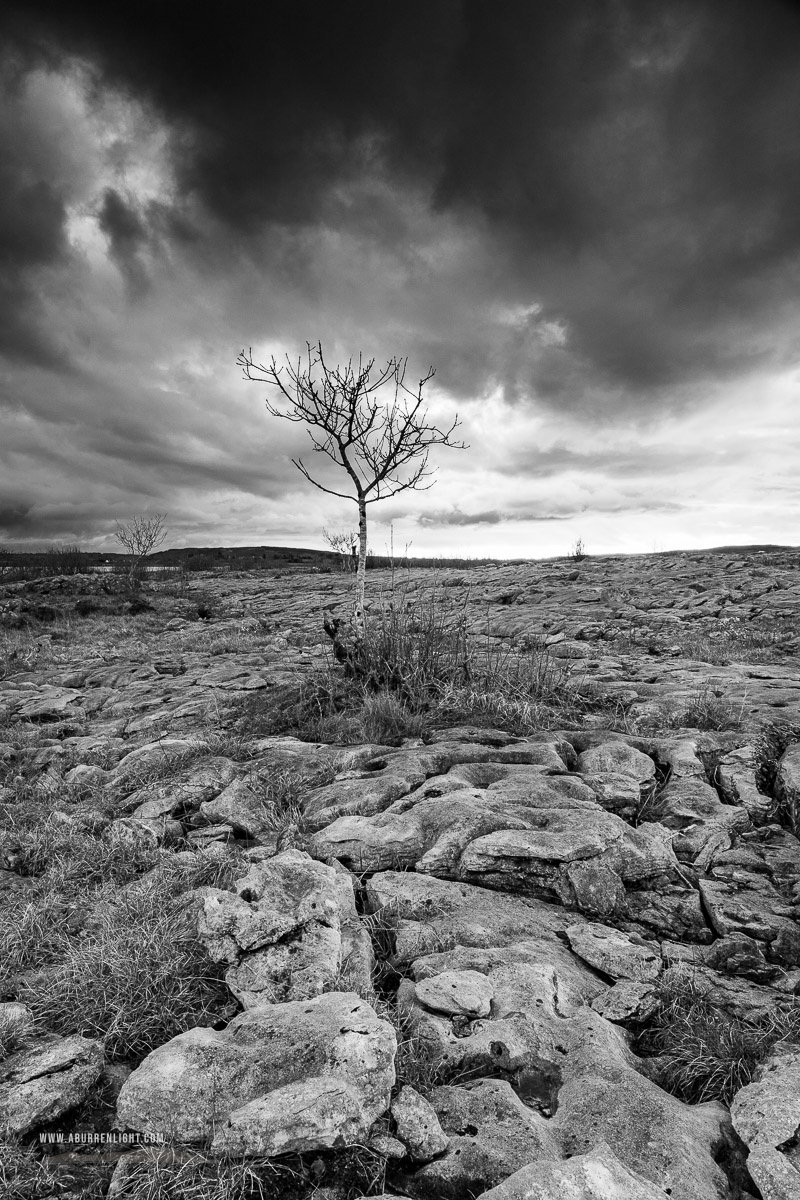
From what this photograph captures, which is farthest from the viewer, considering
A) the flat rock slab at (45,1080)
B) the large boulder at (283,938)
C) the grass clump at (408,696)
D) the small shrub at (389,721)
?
the grass clump at (408,696)

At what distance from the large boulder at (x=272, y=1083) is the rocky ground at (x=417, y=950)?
0.04 feet

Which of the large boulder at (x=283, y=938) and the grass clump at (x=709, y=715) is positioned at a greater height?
the grass clump at (x=709, y=715)

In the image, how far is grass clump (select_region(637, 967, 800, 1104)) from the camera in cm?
288

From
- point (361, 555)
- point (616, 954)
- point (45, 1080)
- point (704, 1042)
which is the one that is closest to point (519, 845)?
point (616, 954)

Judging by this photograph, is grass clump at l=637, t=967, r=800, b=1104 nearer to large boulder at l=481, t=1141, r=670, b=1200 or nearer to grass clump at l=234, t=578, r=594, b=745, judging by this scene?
large boulder at l=481, t=1141, r=670, b=1200

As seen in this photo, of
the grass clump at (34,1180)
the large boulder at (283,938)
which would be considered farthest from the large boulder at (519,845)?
the grass clump at (34,1180)

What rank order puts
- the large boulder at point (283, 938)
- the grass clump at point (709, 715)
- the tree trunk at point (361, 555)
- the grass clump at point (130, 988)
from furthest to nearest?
the tree trunk at point (361, 555), the grass clump at point (709, 715), the large boulder at point (283, 938), the grass clump at point (130, 988)

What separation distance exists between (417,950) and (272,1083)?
137 cm

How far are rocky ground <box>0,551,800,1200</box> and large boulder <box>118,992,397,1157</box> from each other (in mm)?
12

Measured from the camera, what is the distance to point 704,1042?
307 centimetres

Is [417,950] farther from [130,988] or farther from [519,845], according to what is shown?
[130,988]

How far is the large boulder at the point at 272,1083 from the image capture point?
2.32 meters

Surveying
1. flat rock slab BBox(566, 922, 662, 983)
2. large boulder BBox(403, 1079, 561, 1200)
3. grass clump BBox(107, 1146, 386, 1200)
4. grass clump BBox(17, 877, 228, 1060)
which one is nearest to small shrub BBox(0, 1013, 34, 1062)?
grass clump BBox(17, 877, 228, 1060)

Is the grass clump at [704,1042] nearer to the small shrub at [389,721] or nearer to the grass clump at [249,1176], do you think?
the grass clump at [249,1176]
